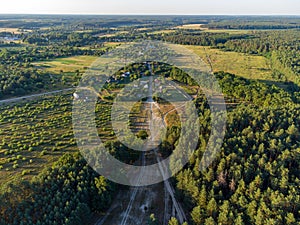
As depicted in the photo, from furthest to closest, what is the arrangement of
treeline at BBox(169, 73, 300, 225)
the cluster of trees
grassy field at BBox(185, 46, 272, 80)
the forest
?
grassy field at BBox(185, 46, 272, 80)
the forest
treeline at BBox(169, 73, 300, 225)
the cluster of trees

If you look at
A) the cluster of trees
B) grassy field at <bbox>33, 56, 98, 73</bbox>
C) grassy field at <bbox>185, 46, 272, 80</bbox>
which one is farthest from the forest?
grassy field at <bbox>33, 56, 98, 73</bbox>

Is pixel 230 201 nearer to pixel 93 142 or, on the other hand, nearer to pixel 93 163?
pixel 93 163

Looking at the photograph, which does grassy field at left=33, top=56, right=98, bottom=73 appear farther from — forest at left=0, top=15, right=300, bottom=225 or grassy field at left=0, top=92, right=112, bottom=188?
grassy field at left=0, top=92, right=112, bottom=188

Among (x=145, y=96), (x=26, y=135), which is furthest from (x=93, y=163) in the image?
(x=145, y=96)

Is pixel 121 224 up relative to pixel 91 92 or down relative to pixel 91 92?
down

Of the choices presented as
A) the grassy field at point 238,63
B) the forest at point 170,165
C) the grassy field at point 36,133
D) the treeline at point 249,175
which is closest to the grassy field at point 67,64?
the forest at point 170,165

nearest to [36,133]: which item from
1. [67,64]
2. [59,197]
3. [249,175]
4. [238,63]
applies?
[59,197]

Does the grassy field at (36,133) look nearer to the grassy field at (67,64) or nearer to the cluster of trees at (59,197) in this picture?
the cluster of trees at (59,197)

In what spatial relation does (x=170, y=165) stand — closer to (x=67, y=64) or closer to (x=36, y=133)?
(x=36, y=133)
